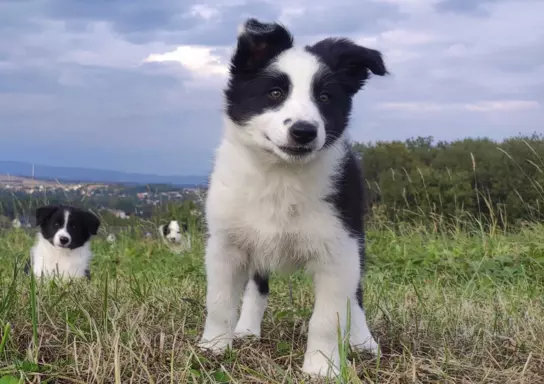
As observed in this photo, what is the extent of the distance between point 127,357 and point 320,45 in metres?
1.79

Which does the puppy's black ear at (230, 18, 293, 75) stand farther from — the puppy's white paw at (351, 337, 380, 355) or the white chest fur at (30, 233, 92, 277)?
the white chest fur at (30, 233, 92, 277)

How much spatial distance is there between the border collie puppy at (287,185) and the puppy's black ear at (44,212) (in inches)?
192

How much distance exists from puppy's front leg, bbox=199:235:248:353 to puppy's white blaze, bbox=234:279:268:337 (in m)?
0.23

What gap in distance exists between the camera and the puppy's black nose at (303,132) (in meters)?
2.99

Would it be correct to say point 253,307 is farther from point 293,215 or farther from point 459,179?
point 459,179

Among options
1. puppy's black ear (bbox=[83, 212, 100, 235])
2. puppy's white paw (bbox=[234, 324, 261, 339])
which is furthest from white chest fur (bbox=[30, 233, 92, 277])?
puppy's white paw (bbox=[234, 324, 261, 339])

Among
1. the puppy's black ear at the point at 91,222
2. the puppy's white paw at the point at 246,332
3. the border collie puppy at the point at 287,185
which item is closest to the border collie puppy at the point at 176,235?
the puppy's black ear at the point at 91,222

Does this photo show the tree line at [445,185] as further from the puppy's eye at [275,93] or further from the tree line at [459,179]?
the puppy's eye at [275,93]

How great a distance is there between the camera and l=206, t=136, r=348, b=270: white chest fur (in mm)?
3266

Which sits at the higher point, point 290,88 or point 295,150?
point 290,88

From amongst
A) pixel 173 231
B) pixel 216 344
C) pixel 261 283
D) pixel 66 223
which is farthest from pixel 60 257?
pixel 216 344

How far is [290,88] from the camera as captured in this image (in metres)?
3.17

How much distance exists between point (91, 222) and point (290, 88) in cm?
530

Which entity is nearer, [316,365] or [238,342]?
[316,365]
